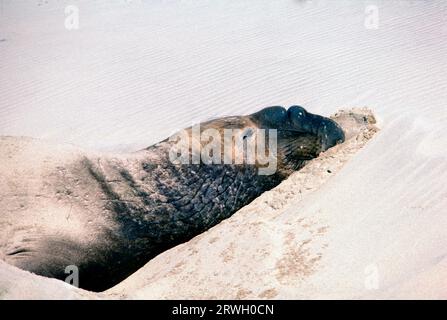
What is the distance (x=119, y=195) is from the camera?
3764mm

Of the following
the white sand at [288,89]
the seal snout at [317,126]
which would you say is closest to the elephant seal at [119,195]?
the seal snout at [317,126]

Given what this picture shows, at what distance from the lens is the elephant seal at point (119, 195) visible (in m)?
3.31

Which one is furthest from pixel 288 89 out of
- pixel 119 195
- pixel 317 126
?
pixel 119 195

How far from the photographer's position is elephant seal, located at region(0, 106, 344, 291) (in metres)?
3.31

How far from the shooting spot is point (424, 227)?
300 centimetres

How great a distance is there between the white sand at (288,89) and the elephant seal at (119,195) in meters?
0.37

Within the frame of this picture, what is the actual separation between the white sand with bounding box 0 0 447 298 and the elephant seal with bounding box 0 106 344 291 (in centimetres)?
37

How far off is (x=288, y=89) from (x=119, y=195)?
462cm

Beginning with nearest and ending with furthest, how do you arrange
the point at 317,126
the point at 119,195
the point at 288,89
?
the point at 119,195, the point at 317,126, the point at 288,89

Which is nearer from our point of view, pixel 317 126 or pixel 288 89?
pixel 317 126

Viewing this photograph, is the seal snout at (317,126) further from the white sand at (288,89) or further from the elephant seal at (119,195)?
A: the white sand at (288,89)

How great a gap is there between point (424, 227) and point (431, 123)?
6.75 feet

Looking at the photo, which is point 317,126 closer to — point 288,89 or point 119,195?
point 119,195
